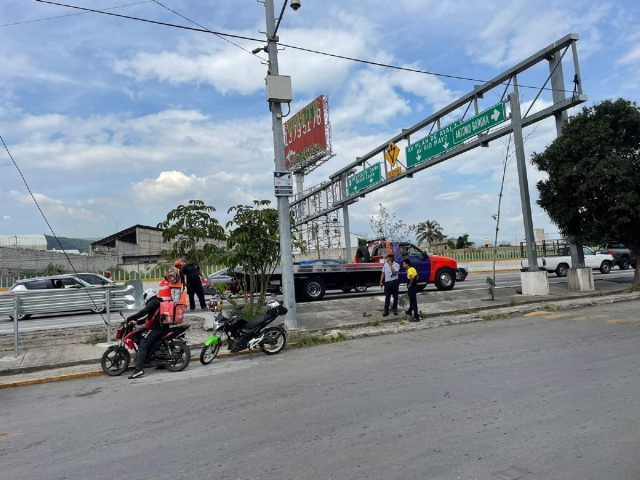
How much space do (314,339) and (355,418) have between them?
538cm

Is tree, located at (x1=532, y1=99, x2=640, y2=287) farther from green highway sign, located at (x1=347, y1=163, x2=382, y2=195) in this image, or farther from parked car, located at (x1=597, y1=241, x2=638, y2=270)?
parked car, located at (x1=597, y1=241, x2=638, y2=270)

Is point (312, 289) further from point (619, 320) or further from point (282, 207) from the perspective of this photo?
point (619, 320)

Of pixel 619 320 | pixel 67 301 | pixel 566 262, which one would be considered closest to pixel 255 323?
pixel 67 301

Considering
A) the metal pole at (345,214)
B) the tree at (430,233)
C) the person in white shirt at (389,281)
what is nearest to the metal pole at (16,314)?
the person in white shirt at (389,281)

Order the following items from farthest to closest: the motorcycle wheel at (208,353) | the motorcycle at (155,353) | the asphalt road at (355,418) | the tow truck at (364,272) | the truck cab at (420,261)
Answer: the truck cab at (420,261)
the tow truck at (364,272)
the motorcycle wheel at (208,353)
the motorcycle at (155,353)
the asphalt road at (355,418)

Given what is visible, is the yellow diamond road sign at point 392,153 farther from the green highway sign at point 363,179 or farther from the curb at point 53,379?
the curb at point 53,379

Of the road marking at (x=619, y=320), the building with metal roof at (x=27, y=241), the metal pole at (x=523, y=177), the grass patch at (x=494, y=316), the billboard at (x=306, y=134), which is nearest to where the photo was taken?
the road marking at (x=619, y=320)

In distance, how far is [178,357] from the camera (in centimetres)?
834

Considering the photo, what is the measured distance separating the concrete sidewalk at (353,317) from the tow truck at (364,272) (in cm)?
135

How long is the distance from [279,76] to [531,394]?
347 inches

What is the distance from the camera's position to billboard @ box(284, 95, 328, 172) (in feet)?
123

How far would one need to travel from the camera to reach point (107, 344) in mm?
10383

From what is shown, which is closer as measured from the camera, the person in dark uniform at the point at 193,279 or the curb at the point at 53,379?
the curb at the point at 53,379

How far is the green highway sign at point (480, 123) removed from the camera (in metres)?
16.7
